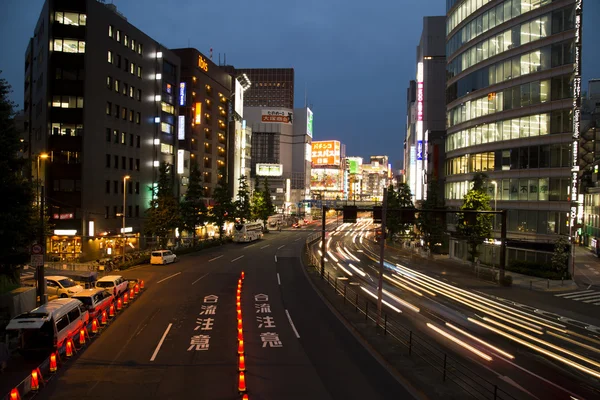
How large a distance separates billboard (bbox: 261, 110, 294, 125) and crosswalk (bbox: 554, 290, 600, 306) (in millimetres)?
168811

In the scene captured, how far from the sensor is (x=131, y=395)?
43.5ft

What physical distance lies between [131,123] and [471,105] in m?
45.2

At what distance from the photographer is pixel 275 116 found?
194125 mm

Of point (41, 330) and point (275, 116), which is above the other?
point (275, 116)

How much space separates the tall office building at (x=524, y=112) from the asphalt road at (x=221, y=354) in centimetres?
2947

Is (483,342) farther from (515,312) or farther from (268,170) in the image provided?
(268,170)

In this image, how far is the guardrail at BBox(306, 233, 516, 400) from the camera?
41.7 feet

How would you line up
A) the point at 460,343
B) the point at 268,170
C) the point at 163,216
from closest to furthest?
1. the point at 460,343
2. the point at 163,216
3. the point at 268,170

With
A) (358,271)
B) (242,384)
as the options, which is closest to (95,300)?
(242,384)

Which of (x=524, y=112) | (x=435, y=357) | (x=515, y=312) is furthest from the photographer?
(x=524, y=112)

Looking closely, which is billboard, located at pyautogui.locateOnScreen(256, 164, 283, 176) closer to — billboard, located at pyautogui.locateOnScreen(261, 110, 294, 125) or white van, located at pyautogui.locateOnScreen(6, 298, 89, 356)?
billboard, located at pyautogui.locateOnScreen(261, 110, 294, 125)

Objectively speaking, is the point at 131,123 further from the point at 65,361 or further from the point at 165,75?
the point at 65,361

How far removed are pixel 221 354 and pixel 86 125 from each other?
4284 centimetres

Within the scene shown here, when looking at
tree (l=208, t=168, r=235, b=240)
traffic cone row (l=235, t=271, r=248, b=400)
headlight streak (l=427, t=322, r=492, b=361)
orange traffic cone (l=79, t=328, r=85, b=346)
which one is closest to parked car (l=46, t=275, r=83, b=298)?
orange traffic cone (l=79, t=328, r=85, b=346)
